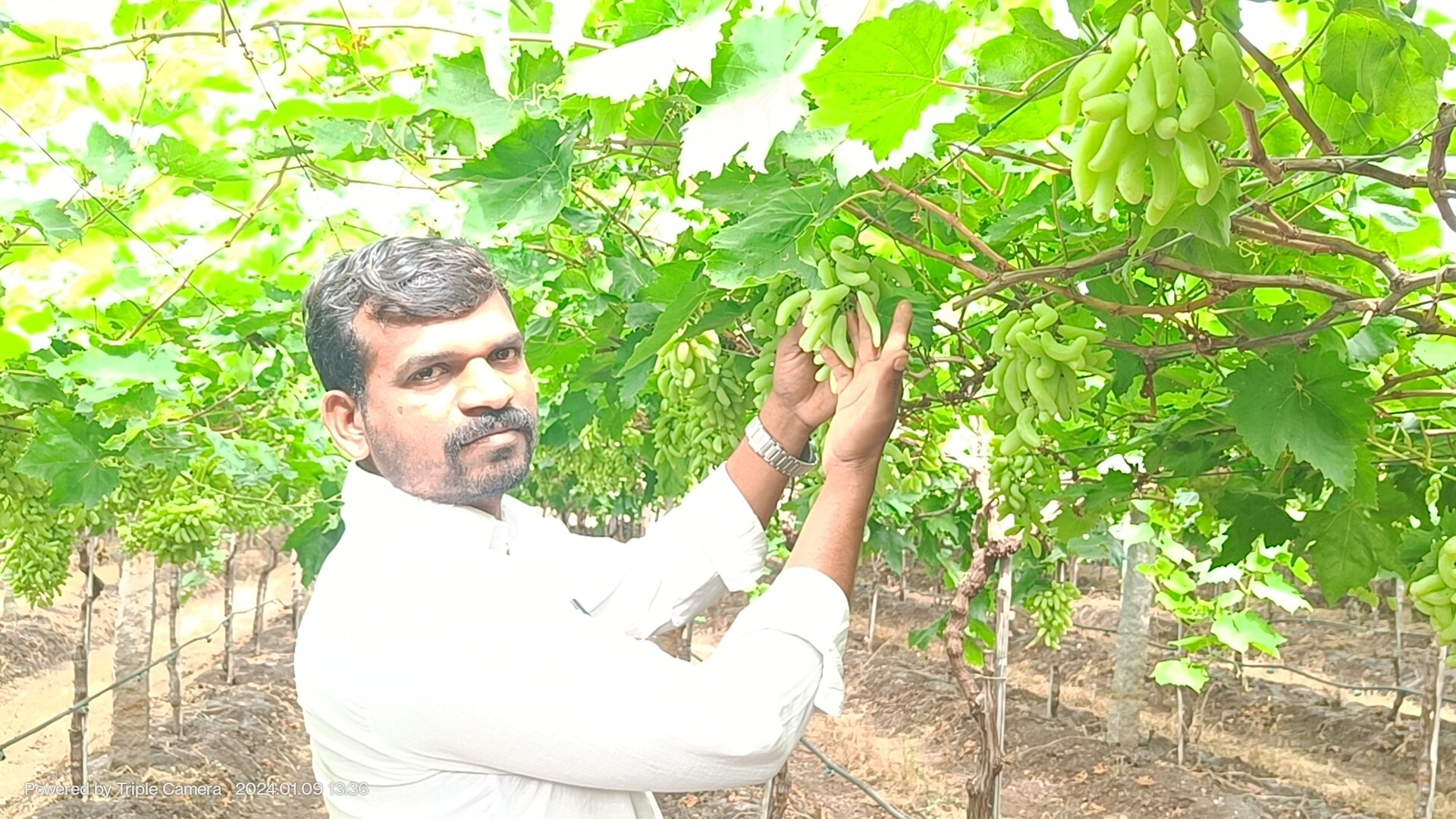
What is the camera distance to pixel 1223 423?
251 cm

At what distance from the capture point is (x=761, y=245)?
1777mm

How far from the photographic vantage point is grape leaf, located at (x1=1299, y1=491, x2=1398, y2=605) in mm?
2471

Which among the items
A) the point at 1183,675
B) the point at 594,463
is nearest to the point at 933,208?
the point at 1183,675

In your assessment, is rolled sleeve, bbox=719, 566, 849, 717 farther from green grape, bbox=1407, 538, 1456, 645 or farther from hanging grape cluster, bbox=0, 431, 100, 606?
hanging grape cluster, bbox=0, 431, 100, 606

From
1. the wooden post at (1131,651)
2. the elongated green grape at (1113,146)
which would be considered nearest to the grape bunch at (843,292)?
the elongated green grape at (1113,146)

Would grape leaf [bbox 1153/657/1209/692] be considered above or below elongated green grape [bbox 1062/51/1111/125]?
below

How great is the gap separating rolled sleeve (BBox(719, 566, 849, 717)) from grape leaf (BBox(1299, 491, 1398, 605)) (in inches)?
53.6

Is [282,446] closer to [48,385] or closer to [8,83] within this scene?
[48,385]

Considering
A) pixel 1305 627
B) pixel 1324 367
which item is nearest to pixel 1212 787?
pixel 1305 627

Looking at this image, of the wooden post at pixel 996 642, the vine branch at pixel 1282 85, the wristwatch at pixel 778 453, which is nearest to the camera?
the vine branch at pixel 1282 85

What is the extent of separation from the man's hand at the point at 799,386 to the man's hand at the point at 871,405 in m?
0.33

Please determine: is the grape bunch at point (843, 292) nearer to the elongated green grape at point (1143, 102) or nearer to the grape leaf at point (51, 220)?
the elongated green grape at point (1143, 102)

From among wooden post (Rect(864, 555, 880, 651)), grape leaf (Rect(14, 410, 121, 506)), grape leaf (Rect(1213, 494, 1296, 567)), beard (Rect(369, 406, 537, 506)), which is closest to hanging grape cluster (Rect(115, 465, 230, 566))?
grape leaf (Rect(14, 410, 121, 506))

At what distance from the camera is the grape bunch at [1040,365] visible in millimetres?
1789
